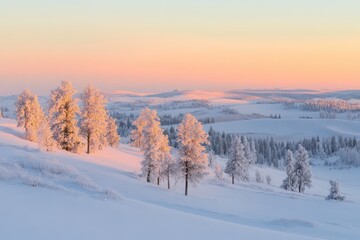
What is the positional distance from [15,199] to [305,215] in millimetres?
29616

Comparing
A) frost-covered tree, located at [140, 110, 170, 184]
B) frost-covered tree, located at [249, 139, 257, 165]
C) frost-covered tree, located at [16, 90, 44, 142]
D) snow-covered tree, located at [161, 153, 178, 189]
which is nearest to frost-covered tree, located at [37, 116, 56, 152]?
frost-covered tree, located at [140, 110, 170, 184]

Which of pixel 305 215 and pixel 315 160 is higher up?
pixel 305 215

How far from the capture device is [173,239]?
1235cm

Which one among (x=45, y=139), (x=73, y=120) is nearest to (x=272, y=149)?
(x=73, y=120)

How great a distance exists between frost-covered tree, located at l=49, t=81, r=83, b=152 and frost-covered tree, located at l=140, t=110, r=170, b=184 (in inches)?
448

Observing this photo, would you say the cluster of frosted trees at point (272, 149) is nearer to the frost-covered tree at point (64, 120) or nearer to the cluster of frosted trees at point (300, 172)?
the cluster of frosted trees at point (300, 172)

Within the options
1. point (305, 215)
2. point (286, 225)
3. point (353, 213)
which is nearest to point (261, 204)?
point (305, 215)

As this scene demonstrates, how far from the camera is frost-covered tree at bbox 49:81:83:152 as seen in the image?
53.7 metres

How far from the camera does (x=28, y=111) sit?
66500 millimetres

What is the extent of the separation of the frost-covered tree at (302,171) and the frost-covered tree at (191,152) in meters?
29.9

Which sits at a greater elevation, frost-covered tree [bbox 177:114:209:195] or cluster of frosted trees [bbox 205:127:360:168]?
frost-covered tree [bbox 177:114:209:195]

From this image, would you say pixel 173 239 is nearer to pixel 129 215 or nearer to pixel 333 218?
pixel 129 215

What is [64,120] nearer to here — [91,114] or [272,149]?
[91,114]

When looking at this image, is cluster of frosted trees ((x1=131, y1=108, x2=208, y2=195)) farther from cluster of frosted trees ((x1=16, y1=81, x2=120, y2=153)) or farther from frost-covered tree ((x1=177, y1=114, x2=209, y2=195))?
cluster of frosted trees ((x1=16, y1=81, x2=120, y2=153))
